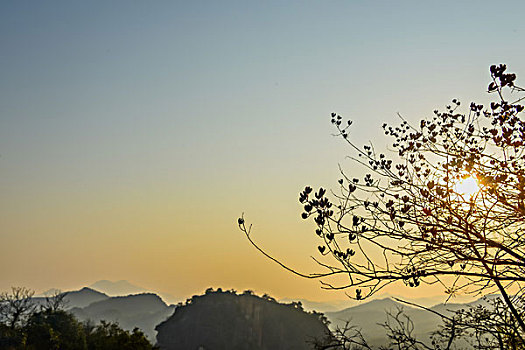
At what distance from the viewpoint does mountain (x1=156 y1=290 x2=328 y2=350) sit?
371 ft

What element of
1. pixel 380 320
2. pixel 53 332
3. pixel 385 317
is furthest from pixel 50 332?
pixel 380 320

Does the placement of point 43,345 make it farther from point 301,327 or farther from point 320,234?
point 301,327

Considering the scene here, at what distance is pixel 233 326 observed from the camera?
378ft

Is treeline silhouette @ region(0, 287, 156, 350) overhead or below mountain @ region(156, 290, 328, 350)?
below

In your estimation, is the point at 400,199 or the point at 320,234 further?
the point at 400,199

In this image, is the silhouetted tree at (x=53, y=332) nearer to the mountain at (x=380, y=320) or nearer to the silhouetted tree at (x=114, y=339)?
the silhouetted tree at (x=114, y=339)

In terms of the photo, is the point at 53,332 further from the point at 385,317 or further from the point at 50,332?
the point at 385,317

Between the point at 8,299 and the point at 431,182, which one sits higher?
the point at 8,299

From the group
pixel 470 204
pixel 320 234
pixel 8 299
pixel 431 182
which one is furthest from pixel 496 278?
pixel 8 299

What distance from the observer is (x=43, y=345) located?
44094mm

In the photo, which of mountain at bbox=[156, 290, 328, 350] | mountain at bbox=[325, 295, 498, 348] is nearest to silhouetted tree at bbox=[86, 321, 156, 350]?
mountain at bbox=[325, 295, 498, 348]

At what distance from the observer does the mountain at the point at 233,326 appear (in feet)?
371

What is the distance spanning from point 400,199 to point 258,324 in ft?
385

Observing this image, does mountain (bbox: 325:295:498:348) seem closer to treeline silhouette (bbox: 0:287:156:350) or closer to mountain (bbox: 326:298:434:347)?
mountain (bbox: 326:298:434:347)
